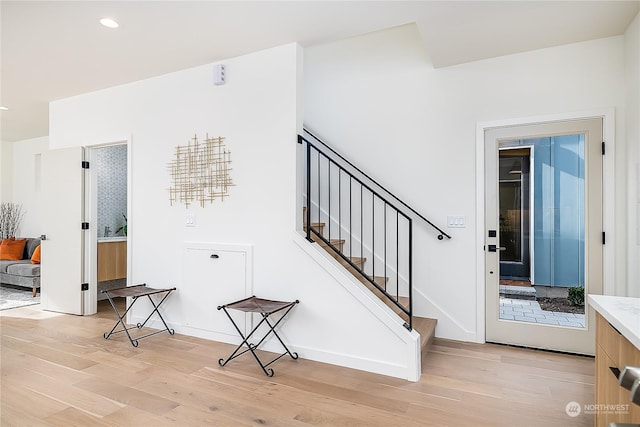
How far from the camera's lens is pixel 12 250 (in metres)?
6.30

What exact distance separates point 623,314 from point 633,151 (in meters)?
1.84

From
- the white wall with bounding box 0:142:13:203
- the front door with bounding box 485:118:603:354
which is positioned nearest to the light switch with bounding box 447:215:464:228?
the front door with bounding box 485:118:603:354

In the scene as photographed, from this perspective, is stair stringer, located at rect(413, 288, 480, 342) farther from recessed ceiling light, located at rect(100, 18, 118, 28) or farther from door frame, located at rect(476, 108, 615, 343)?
recessed ceiling light, located at rect(100, 18, 118, 28)

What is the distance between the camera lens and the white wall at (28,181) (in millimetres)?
7109

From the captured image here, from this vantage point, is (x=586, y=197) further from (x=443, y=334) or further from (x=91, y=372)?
(x=91, y=372)

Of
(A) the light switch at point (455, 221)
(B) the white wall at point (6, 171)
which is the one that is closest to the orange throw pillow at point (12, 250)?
(B) the white wall at point (6, 171)

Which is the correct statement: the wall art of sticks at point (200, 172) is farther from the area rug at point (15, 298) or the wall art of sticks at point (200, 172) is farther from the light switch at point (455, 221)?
the area rug at point (15, 298)

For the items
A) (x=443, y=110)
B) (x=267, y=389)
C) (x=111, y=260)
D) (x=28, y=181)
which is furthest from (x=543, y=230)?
(x=28, y=181)

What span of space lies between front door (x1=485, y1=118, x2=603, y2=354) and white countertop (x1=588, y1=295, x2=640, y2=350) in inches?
61.7

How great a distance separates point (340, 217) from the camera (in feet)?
13.6

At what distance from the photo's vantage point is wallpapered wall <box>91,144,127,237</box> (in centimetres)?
590

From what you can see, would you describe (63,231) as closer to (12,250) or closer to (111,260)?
(111,260)

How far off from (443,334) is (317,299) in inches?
54.3

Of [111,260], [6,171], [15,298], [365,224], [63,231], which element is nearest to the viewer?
[365,224]
